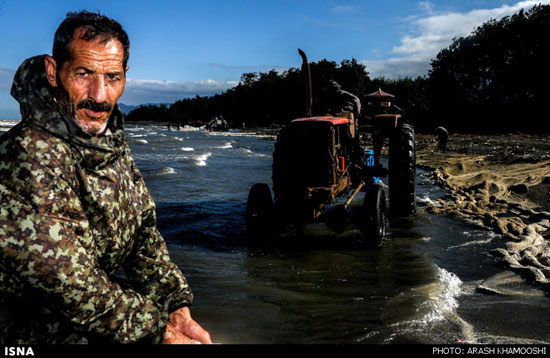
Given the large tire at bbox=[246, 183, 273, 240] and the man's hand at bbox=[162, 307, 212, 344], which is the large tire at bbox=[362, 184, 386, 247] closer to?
the large tire at bbox=[246, 183, 273, 240]

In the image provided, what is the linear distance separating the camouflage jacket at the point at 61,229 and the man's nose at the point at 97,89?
13 cm

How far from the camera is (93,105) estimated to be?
138 cm

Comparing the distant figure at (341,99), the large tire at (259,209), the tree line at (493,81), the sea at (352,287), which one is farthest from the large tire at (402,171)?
the tree line at (493,81)

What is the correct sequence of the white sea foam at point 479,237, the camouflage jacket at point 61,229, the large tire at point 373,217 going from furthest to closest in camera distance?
1. the white sea foam at point 479,237
2. the large tire at point 373,217
3. the camouflage jacket at point 61,229

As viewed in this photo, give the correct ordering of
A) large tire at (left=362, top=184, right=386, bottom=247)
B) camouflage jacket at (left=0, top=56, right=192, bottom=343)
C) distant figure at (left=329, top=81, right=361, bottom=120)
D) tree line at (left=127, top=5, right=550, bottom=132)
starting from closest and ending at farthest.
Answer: camouflage jacket at (left=0, top=56, right=192, bottom=343)
large tire at (left=362, top=184, right=386, bottom=247)
distant figure at (left=329, top=81, right=361, bottom=120)
tree line at (left=127, top=5, right=550, bottom=132)

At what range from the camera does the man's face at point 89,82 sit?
135 cm

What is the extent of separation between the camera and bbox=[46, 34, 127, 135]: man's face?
4.42ft

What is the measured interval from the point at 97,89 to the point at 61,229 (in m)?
0.50

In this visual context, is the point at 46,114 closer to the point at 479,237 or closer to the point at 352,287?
the point at 352,287

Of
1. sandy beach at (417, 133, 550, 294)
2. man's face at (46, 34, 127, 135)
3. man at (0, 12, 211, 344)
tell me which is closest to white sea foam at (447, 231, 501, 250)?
sandy beach at (417, 133, 550, 294)

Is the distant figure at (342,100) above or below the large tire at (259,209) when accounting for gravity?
above

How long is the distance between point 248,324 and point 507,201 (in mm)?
7212

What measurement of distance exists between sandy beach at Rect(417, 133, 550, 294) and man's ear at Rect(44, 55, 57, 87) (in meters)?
4.46

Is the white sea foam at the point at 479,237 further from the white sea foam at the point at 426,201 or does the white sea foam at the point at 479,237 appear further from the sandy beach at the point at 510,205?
the white sea foam at the point at 426,201
